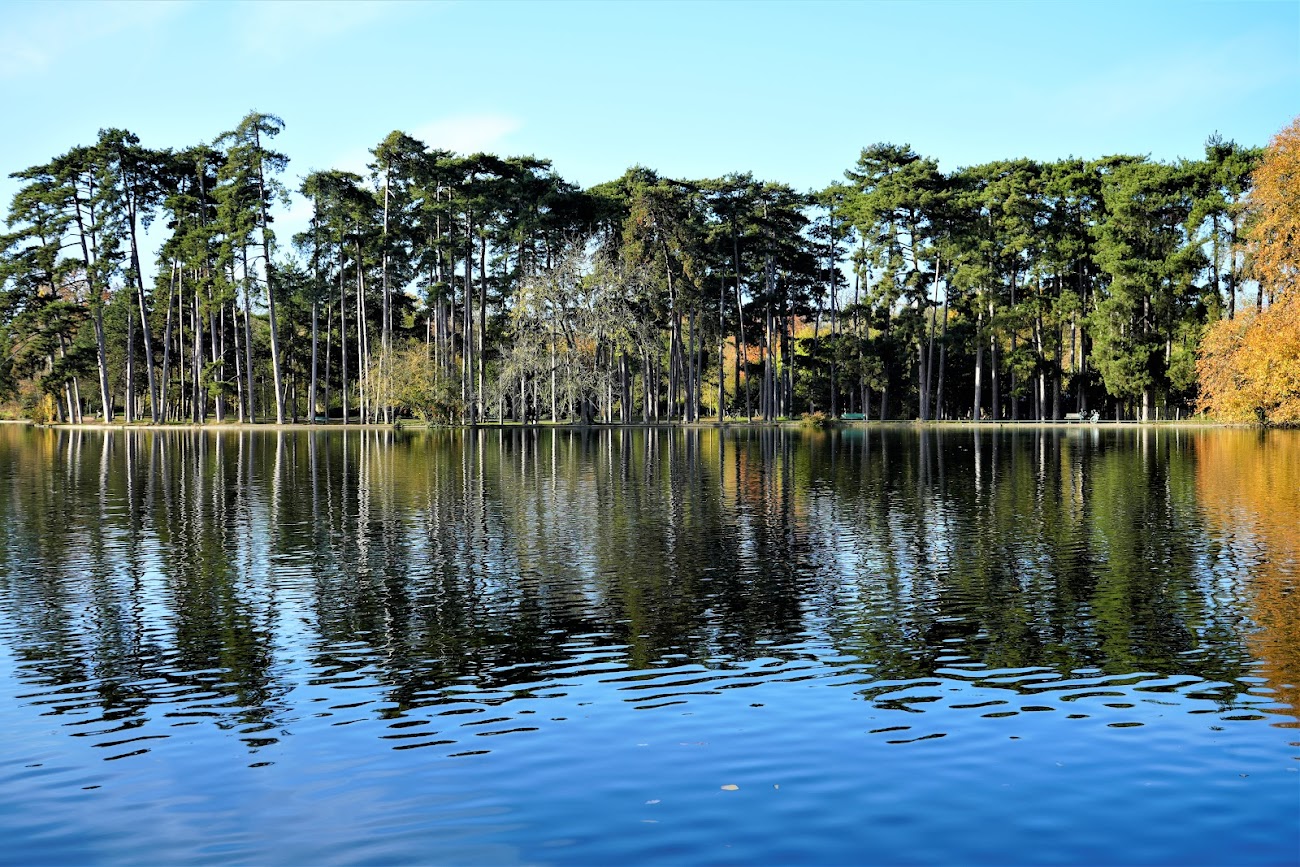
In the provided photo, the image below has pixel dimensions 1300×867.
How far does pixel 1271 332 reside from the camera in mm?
47250

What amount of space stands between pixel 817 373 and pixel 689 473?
61196mm

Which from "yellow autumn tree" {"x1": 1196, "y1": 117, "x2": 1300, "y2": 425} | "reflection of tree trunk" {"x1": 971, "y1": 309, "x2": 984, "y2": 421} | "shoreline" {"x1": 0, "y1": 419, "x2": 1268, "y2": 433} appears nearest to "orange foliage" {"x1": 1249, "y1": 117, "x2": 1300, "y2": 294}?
"yellow autumn tree" {"x1": 1196, "y1": 117, "x2": 1300, "y2": 425}

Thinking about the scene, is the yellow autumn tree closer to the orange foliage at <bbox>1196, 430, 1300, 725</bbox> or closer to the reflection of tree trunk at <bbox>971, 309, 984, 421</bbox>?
the orange foliage at <bbox>1196, 430, 1300, 725</bbox>

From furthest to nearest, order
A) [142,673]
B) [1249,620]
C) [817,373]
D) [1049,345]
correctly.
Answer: [817,373] < [1049,345] < [1249,620] < [142,673]

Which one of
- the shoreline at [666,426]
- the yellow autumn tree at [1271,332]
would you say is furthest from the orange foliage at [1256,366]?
the shoreline at [666,426]

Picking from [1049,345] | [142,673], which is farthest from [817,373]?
[142,673]

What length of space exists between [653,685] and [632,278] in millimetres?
69945

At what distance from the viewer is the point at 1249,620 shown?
1534 cm

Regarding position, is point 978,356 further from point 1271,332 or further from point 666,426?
point 1271,332

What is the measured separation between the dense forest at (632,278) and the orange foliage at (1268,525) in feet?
110

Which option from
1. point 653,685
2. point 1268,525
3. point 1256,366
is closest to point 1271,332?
point 1256,366

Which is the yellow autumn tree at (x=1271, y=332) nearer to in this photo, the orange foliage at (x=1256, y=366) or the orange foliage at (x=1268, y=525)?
the orange foliage at (x=1256, y=366)

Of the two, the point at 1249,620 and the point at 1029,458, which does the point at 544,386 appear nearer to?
the point at 1029,458

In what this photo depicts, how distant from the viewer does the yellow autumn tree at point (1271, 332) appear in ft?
152
